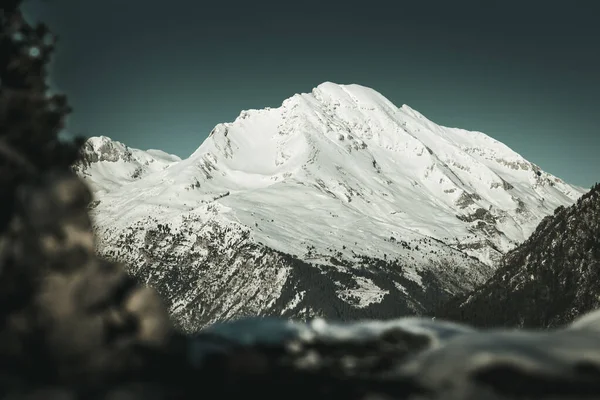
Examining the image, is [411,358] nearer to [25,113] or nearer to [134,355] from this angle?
[134,355]

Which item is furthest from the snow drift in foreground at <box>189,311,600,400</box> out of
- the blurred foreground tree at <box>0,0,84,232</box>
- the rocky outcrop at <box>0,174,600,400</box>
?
the blurred foreground tree at <box>0,0,84,232</box>

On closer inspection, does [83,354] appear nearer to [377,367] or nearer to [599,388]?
[377,367]

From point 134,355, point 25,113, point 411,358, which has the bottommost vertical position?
point 134,355

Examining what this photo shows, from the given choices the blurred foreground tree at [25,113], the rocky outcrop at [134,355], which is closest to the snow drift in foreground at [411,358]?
the rocky outcrop at [134,355]

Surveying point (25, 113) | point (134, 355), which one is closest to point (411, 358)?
point (134, 355)

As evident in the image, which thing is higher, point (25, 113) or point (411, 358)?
point (25, 113)

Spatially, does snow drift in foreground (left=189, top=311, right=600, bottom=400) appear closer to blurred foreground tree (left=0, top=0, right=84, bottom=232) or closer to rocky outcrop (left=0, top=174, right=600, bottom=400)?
rocky outcrop (left=0, top=174, right=600, bottom=400)

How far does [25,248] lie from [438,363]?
23529mm

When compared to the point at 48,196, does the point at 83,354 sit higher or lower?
lower

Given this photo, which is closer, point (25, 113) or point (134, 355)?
point (134, 355)

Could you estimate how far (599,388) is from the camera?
88.5 feet

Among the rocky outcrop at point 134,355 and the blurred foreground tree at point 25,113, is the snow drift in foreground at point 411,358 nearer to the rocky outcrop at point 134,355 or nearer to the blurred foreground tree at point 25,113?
the rocky outcrop at point 134,355

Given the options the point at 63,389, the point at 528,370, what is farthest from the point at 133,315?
the point at 528,370

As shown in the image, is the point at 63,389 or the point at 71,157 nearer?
the point at 63,389
